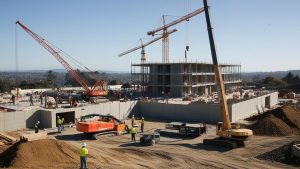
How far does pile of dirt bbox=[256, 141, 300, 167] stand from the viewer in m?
19.3

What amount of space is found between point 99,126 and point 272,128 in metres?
14.7

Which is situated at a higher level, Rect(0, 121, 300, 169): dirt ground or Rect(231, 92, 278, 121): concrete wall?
Rect(231, 92, 278, 121): concrete wall

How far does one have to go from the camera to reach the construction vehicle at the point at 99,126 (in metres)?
26.1

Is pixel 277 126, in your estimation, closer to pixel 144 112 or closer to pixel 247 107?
pixel 247 107

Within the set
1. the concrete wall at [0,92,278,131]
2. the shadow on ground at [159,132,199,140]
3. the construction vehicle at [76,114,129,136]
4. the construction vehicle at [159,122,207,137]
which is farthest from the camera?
the concrete wall at [0,92,278,131]

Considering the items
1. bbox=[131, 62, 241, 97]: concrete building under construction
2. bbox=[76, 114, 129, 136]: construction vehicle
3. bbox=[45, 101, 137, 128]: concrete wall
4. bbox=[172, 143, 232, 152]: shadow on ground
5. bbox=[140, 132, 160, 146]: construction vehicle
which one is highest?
bbox=[131, 62, 241, 97]: concrete building under construction

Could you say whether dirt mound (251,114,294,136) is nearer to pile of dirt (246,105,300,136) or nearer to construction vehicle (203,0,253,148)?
pile of dirt (246,105,300,136)

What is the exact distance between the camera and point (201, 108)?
3594 centimetres

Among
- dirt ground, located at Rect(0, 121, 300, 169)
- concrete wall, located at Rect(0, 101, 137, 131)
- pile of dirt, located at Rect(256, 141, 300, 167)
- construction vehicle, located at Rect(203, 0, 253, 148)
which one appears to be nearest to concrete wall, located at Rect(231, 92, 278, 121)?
dirt ground, located at Rect(0, 121, 300, 169)

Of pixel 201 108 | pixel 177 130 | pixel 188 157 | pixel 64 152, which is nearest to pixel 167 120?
pixel 201 108

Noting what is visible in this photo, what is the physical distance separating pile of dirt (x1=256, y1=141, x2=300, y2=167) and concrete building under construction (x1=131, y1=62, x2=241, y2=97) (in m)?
30.6

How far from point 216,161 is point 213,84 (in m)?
42.2

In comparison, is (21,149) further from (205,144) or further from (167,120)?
(167,120)

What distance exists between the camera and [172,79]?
52656mm
